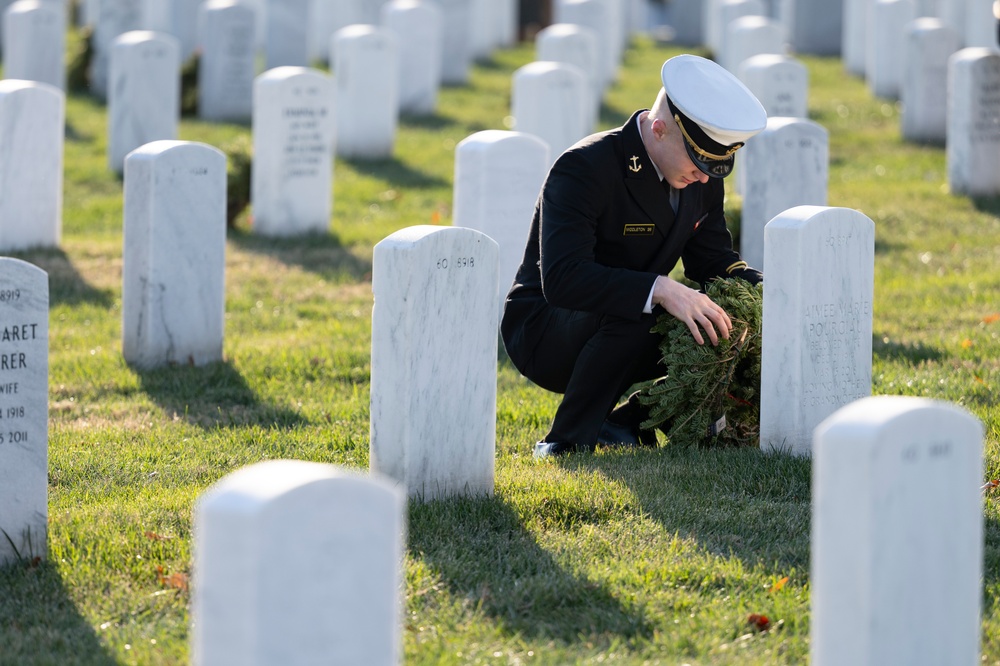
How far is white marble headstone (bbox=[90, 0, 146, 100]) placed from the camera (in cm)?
1600

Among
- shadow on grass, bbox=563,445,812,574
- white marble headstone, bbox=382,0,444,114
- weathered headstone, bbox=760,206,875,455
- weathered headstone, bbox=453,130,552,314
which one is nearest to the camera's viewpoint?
shadow on grass, bbox=563,445,812,574

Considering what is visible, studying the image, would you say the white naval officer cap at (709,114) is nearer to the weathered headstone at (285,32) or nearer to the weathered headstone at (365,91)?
the weathered headstone at (365,91)

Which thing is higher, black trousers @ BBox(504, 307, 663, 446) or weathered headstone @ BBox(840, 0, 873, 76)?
black trousers @ BBox(504, 307, 663, 446)

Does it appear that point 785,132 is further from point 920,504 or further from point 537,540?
point 920,504

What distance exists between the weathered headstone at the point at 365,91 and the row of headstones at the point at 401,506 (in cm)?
814

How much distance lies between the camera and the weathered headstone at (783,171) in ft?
25.6

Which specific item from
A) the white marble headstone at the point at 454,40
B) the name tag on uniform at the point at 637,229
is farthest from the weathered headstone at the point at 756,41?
the name tag on uniform at the point at 637,229

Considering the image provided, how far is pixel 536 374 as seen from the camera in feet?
17.9

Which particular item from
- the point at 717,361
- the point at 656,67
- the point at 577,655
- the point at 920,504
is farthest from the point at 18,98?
the point at 656,67

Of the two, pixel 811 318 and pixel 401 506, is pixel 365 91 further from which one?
pixel 401 506

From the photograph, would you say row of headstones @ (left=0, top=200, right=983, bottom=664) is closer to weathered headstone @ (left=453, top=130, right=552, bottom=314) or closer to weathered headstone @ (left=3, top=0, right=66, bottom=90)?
weathered headstone @ (left=453, top=130, right=552, bottom=314)

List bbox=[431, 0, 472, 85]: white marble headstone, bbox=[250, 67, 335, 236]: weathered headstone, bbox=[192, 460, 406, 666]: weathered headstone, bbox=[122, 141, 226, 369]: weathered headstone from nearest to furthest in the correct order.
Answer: bbox=[192, 460, 406, 666]: weathered headstone, bbox=[122, 141, 226, 369]: weathered headstone, bbox=[250, 67, 335, 236]: weathered headstone, bbox=[431, 0, 472, 85]: white marble headstone

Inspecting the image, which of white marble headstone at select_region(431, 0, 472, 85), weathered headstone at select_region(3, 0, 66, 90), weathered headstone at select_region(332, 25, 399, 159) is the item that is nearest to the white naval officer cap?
weathered headstone at select_region(332, 25, 399, 159)

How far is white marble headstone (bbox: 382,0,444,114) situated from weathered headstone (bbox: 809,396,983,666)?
1256 cm
